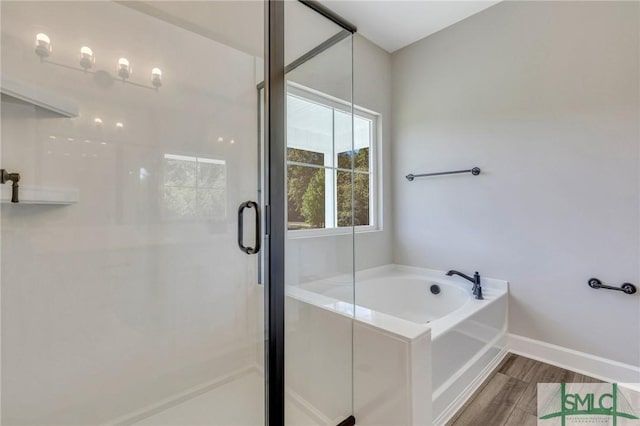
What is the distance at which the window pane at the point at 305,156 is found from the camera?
60.6 inches

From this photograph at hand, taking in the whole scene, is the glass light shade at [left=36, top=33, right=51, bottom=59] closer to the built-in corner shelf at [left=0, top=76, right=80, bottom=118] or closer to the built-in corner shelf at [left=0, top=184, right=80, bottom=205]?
the built-in corner shelf at [left=0, top=76, right=80, bottom=118]

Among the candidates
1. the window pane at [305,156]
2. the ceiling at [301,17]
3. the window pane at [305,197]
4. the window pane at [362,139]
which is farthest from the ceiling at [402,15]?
the window pane at [305,197]

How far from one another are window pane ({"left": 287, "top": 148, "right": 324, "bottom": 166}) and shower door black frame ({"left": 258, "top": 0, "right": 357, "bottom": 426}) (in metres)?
0.12

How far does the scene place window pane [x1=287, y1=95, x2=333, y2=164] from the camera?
5.12 feet

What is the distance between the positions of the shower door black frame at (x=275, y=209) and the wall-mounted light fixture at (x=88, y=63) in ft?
2.21

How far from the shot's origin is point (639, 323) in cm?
165

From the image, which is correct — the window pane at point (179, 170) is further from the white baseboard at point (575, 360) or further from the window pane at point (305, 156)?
the white baseboard at point (575, 360)

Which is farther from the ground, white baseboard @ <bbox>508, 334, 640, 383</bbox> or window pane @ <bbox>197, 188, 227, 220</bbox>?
window pane @ <bbox>197, 188, 227, 220</bbox>

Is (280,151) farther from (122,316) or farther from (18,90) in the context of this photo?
(122,316)

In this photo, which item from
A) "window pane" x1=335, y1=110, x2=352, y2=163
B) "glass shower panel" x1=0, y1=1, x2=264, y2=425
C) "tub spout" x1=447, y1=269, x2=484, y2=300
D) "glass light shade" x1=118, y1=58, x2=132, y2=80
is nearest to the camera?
"glass shower panel" x1=0, y1=1, x2=264, y2=425

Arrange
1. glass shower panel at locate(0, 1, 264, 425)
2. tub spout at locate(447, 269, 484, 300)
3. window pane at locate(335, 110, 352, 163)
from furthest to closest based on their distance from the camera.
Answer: tub spout at locate(447, 269, 484, 300) < window pane at locate(335, 110, 352, 163) < glass shower panel at locate(0, 1, 264, 425)

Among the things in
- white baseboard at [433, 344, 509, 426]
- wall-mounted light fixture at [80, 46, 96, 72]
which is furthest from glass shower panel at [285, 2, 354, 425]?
wall-mounted light fixture at [80, 46, 96, 72]

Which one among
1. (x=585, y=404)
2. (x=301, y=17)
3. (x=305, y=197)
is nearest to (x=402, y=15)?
(x=301, y=17)

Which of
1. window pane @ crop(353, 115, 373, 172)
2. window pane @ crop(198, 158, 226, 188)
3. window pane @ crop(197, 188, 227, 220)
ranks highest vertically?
window pane @ crop(353, 115, 373, 172)
